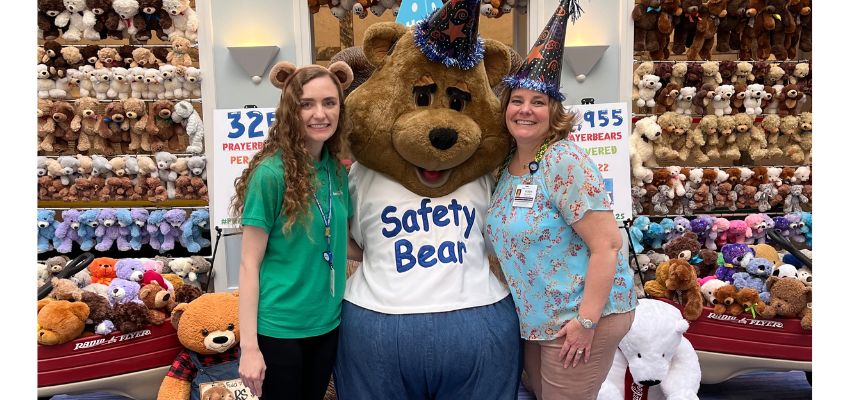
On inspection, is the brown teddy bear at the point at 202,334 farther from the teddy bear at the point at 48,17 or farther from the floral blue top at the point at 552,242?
the teddy bear at the point at 48,17

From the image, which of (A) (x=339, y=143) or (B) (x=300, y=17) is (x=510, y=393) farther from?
(B) (x=300, y=17)

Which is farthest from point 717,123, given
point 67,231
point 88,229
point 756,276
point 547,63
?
point 67,231

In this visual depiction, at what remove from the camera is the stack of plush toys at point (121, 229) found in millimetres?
4070

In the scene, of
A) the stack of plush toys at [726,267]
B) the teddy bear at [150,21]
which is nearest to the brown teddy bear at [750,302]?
the stack of plush toys at [726,267]

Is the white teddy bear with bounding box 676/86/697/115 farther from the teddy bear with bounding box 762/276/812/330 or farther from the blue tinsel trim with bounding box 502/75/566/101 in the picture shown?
the blue tinsel trim with bounding box 502/75/566/101

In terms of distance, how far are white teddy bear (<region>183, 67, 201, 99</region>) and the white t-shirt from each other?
269 cm

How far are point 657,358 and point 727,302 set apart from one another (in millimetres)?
671

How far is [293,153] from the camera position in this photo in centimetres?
161

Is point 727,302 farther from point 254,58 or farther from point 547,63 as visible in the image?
point 254,58

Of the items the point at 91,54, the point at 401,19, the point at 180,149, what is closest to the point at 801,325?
the point at 401,19

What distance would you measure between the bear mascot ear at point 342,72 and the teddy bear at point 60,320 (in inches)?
75.3

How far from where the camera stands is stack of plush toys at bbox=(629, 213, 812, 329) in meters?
3.02

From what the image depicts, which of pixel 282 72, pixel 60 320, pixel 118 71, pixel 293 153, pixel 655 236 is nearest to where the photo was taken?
pixel 293 153

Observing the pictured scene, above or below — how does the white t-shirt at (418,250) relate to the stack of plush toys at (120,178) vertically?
below
